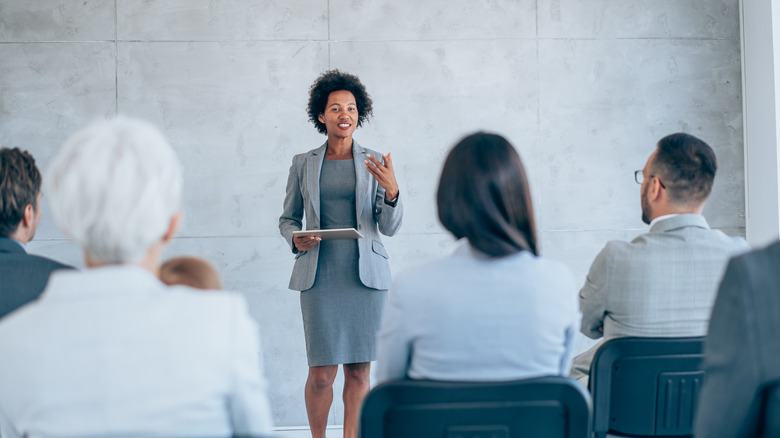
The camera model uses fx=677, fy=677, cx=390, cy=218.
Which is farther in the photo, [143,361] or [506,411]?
[506,411]

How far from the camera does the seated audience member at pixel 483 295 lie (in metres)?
1.39

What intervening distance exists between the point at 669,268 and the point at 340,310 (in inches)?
67.0

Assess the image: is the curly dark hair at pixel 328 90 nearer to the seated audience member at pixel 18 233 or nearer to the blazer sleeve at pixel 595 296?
the seated audience member at pixel 18 233

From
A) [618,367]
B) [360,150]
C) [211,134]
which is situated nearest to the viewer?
[618,367]

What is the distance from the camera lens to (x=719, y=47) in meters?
4.38

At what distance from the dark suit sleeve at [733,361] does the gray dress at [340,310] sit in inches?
92.6

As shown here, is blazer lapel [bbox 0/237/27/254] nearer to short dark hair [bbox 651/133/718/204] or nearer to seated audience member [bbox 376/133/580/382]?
seated audience member [bbox 376/133/580/382]

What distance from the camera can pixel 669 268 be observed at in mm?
1896

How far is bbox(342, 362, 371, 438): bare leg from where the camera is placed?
10.7 feet

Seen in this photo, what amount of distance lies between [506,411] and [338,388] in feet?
10.2

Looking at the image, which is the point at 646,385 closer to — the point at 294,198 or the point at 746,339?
the point at 746,339

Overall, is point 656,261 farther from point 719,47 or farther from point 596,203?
point 719,47

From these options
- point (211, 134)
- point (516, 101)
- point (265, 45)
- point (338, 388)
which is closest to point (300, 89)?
point (265, 45)

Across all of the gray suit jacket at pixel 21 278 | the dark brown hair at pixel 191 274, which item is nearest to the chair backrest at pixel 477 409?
the dark brown hair at pixel 191 274
